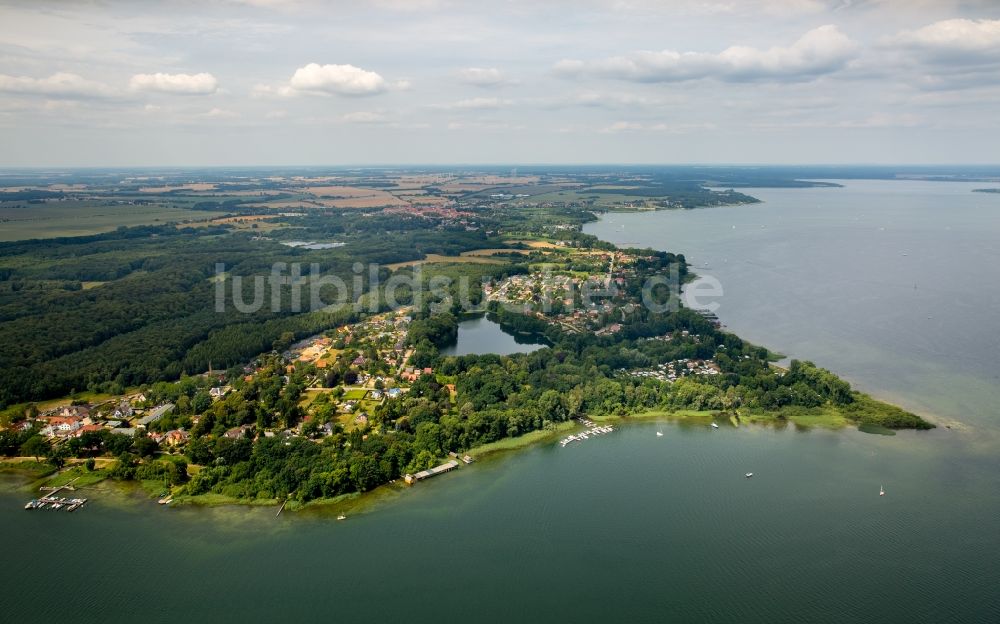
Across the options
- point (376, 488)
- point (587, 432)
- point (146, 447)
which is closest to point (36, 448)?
point (146, 447)

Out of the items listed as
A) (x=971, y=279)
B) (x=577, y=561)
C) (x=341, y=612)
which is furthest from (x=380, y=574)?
(x=971, y=279)

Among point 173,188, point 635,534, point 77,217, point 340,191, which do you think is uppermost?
point 173,188

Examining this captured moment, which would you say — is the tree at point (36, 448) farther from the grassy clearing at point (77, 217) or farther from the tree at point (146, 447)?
the grassy clearing at point (77, 217)

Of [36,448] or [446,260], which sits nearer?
[36,448]

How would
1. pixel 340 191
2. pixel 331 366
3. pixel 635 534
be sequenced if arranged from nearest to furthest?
pixel 635 534 < pixel 331 366 < pixel 340 191

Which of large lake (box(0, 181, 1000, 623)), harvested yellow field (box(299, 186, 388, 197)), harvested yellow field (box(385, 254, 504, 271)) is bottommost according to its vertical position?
large lake (box(0, 181, 1000, 623))

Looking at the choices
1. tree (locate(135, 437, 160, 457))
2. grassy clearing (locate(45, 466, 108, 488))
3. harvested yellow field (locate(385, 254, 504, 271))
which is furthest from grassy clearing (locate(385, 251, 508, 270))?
grassy clearing (locate(45, 466, 108, 488))

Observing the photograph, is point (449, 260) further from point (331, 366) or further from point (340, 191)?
Result: point (340, 191)

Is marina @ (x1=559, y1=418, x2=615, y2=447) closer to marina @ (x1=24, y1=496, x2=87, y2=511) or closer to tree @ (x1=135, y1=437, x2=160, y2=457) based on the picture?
tree @ (x1=135, y1=437, x2=160, y2=457)

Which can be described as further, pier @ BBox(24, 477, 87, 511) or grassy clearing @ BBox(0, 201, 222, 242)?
grassy clearing @ BBox(0, 201, 222, 242)

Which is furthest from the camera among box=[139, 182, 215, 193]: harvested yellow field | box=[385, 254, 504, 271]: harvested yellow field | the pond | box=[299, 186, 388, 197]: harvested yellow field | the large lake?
box=[139, 182, 215, 193]: harvested yellow field

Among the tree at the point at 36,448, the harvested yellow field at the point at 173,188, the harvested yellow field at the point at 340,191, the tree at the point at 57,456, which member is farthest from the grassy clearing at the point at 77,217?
the tree at the point at 57,456
